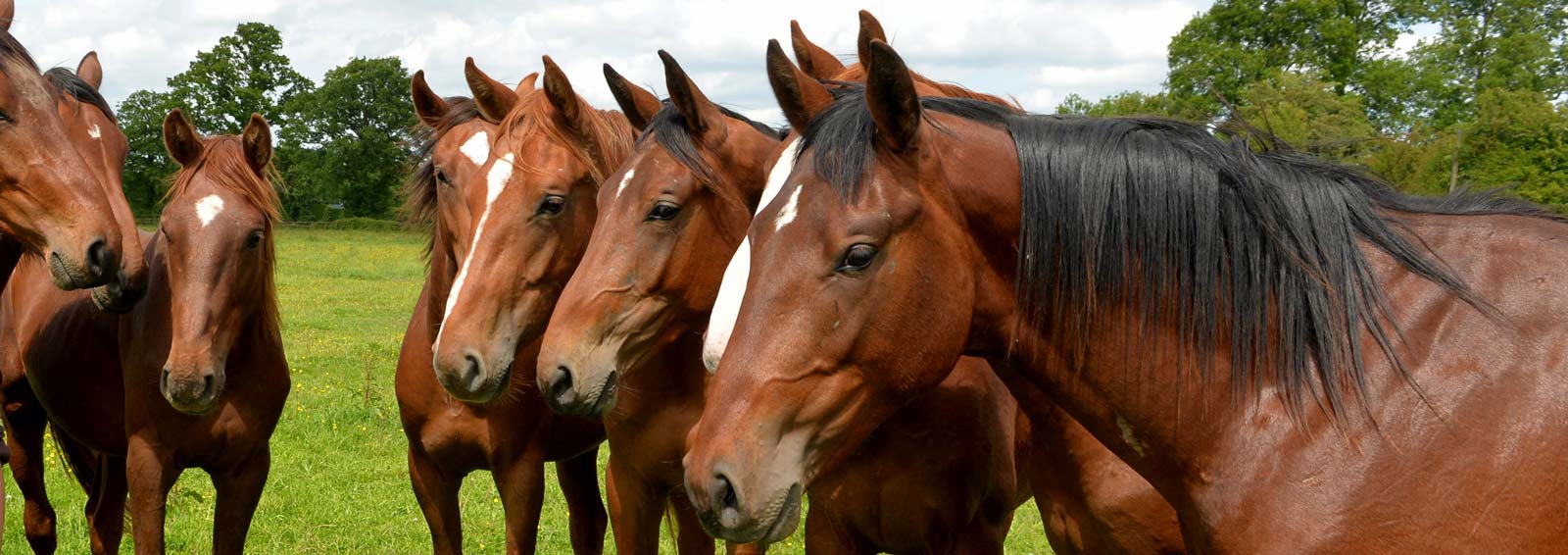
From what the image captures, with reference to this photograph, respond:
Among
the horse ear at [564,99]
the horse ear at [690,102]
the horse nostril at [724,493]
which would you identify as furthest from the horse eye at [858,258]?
the horse ear at [564,99]

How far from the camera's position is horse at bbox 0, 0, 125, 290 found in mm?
3516

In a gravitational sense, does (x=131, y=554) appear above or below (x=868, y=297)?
below

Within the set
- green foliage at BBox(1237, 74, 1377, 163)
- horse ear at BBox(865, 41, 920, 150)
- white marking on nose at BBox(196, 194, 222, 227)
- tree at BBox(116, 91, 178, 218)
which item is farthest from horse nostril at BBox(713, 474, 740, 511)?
tree at BBox(116, 91, 178, 218)

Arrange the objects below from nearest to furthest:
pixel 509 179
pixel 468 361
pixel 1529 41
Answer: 1. pixel 468 361
2. pixel 509 179
3. pixel 1529 41

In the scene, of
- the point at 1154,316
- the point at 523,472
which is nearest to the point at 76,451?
the point at 523,472

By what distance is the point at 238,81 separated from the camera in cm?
5084

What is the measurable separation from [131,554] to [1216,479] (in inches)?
243

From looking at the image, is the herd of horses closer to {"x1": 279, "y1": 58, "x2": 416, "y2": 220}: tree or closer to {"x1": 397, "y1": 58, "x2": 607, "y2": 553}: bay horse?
{"x1": 397, "y1": 58, "x2": 607, "y2": 553}: bay horse

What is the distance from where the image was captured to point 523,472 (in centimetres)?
439

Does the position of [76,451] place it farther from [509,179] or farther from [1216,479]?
[1216,479]

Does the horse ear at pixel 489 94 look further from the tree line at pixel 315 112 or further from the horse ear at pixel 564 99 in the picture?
the tree line at pixel 315 112

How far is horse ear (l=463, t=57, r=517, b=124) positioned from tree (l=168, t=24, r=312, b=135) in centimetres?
4956

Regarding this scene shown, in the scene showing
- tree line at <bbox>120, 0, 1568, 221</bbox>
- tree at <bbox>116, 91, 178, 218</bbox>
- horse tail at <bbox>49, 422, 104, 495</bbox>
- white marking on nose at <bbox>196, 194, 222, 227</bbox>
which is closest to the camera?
white marking on nose at <bbox>196, 194, 222, 227</bbox>

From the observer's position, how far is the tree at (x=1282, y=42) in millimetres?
31609
